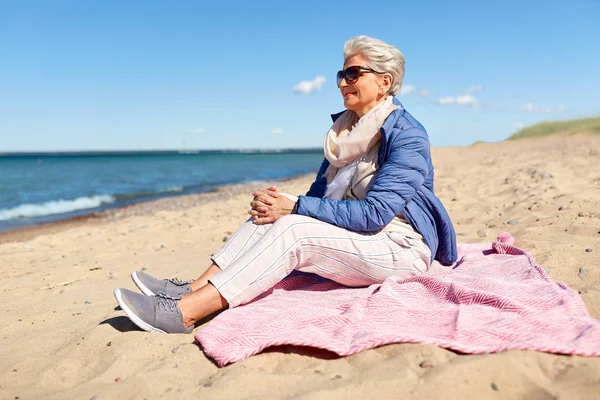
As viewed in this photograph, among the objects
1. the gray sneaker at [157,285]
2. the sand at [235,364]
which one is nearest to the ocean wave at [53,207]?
the sand at [235,364]

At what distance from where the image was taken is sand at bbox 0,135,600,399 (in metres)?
2.19

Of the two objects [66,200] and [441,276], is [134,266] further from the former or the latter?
[66,200]

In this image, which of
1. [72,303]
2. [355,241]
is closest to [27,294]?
[72,303]

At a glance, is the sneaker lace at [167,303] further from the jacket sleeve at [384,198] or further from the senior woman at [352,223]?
the jacket sleeve at [384,198]

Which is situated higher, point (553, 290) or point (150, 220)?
point (553, 290)

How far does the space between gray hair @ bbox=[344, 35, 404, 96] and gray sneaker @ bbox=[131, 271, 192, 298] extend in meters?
1.99

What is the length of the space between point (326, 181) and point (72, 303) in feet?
7.87

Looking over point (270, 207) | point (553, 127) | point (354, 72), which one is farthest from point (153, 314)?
point (553, 127)

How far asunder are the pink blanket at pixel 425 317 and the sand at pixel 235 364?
0.26ft

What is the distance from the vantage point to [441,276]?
3377 millimetres

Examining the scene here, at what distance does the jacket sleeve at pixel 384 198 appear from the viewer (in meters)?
3.07

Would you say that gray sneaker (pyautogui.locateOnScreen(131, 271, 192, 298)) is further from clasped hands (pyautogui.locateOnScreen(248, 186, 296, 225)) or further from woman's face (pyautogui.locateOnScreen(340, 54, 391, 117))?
woman's face (pyautogui.locateOnScreen(340, 54, 391, 117))

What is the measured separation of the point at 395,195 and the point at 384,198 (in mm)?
78

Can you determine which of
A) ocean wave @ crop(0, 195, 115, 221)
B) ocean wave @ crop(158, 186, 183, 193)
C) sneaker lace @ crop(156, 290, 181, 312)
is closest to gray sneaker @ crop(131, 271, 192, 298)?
sneaker lace @ crop(156, 290, 181, 312)
